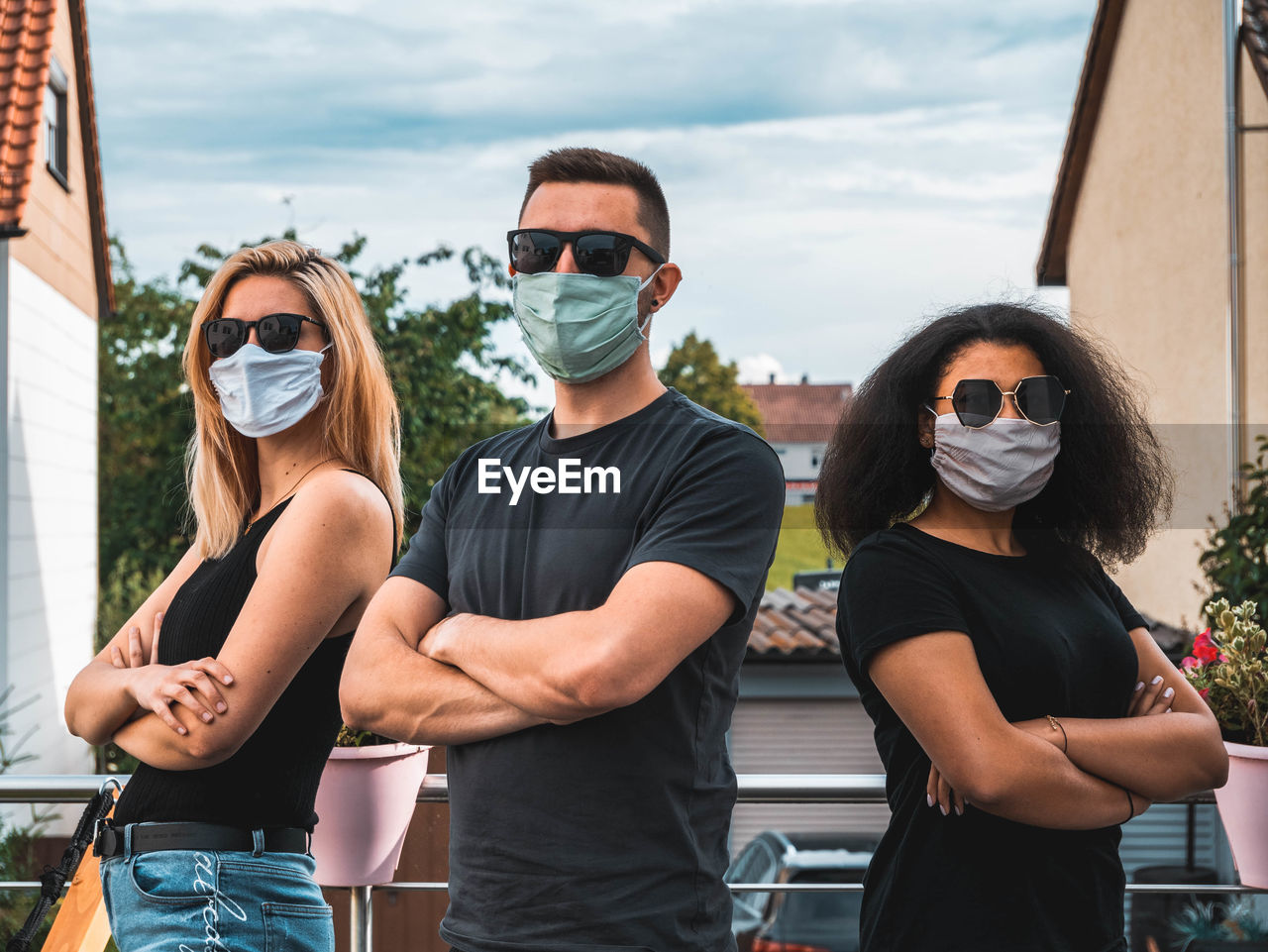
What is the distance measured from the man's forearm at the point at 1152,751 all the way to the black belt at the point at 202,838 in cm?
115

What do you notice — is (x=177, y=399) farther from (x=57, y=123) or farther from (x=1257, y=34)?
(x=1257, y=34)

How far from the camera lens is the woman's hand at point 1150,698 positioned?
192 centimetres

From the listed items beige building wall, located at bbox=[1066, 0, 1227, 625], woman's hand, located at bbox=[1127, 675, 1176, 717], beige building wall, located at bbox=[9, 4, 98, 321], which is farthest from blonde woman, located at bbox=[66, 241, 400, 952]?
beige building wall, located at bbox=[9, 4, 98, 321]

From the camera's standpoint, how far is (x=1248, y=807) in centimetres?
240

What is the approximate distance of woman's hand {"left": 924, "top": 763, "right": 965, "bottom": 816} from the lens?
5.76ft

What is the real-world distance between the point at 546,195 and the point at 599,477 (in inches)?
18.5

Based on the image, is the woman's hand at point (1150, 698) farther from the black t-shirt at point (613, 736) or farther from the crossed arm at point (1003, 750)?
the black t-shirt at point (613, 736)

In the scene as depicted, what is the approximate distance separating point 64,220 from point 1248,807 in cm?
1029

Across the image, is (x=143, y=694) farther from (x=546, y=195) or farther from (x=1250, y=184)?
(x=1250, y=184)

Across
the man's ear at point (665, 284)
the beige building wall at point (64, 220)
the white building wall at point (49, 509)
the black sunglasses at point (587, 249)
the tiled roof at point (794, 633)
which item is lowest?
the tiled roof at point (794, 633)

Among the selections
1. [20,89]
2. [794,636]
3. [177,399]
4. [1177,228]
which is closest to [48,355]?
[20,89]

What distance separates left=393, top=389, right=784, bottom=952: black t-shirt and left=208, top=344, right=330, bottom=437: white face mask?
432 mm

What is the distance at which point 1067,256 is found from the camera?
43.9 ft

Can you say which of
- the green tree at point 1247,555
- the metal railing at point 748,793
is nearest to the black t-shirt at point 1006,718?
the metal railing at point 748,793
